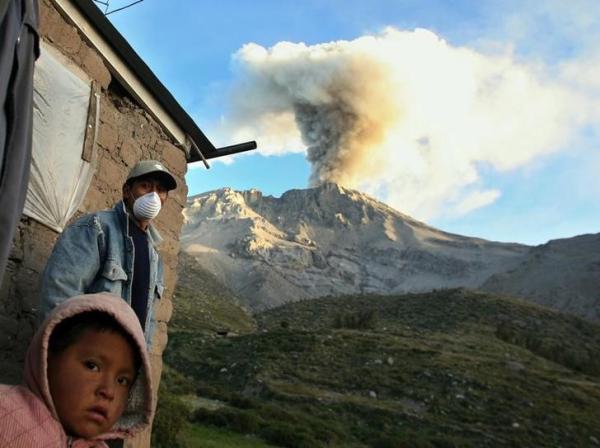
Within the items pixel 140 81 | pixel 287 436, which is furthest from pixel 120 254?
pixel 287 436

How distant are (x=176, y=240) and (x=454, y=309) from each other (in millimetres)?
20004

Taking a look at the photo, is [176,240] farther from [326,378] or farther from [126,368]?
[326,378]

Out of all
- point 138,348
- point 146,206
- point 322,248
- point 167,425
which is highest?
point 322,248

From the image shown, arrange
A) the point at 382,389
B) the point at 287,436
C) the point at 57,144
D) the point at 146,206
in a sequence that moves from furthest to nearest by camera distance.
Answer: the point at 382,389
the point at 287,436
the point at 57,144
the point at 146,206

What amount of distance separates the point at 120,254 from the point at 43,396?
1.12 meters

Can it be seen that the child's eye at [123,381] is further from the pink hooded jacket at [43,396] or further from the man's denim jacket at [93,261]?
the man's denim jacket at [93,261]

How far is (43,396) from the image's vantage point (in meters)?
1.29

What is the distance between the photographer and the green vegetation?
8584mm

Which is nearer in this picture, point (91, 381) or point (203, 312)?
point (91, 381)

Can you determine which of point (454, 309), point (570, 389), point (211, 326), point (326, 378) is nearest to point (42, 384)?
point (326, 378)

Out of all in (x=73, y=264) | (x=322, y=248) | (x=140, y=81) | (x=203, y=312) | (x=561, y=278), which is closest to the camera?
(x=73, y=264)

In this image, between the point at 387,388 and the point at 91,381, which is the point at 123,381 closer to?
the point at 91,381

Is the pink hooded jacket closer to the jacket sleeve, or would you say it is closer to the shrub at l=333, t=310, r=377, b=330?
the jacket sleeve

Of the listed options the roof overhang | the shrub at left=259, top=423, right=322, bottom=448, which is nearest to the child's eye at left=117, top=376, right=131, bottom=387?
the roof overhang
